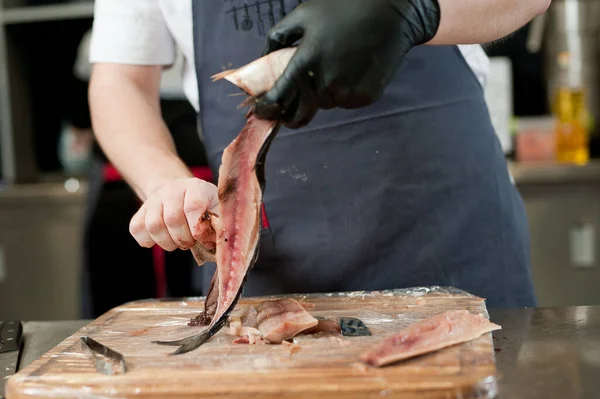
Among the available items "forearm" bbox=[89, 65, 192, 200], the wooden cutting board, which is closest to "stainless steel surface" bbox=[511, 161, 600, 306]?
"forearm" bbox=[89, 65, 192, 200]

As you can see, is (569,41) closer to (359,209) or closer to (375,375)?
(359,209)

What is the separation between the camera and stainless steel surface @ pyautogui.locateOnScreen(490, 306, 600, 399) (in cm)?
100

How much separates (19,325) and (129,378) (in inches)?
21.8

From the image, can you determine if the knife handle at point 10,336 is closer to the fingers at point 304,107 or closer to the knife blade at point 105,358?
the knife blade at point 105,358

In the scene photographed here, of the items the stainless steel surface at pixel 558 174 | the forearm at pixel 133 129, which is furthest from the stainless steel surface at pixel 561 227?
the forearm at pixel 133 129

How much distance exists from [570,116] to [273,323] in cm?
260

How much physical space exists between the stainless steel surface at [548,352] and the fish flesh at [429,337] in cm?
5

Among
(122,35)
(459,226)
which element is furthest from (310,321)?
(122,35)

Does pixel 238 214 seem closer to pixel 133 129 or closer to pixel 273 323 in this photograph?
pixel 273 323

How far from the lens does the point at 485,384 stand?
3.21 feet

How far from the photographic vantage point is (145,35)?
186cm

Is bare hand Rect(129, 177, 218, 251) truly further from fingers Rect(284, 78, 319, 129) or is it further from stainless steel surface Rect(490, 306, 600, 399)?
stainless steel surface Rect(490, 306, 600, 399)

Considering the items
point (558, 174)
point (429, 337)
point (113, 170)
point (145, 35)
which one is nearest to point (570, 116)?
point (558, 174)

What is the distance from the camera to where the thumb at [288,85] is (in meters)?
1.13
